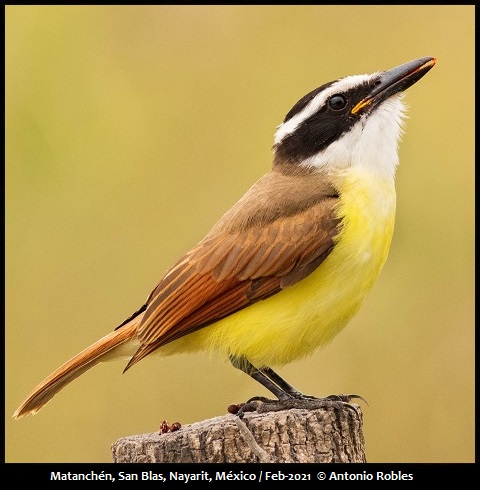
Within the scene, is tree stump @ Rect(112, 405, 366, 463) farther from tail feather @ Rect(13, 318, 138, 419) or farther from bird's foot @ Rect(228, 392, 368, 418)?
tail feather @ Rect(13, 318, 138, 419)

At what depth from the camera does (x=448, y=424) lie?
33.8 ft

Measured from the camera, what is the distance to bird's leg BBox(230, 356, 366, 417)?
7.31 m

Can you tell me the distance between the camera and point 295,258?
7746 mm

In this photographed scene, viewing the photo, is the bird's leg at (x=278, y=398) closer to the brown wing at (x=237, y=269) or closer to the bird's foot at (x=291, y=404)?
the bird's foot at (x=291, y=404)

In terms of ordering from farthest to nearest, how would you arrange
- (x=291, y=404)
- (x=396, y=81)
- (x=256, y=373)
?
(x=396, y=81)
(x=256, y=373)
(x=291, y=404)

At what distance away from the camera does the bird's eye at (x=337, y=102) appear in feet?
27.1

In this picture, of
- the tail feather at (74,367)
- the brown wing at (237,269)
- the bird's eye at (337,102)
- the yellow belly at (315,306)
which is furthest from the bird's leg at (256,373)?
the bird's eye at (337,102)

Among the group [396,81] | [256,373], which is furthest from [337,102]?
[256,373]

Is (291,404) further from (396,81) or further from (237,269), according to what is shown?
(396,81)

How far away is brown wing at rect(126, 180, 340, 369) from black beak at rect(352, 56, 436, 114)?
83 centimetres

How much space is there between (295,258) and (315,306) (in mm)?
350

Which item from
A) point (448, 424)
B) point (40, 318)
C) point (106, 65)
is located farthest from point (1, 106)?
point (448, 424)

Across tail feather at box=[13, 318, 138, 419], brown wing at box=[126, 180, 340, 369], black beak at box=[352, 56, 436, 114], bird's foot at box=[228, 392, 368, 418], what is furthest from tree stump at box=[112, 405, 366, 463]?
black beak at box=[352, 56, 436, 114]

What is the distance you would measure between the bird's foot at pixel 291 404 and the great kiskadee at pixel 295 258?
105 millimetres
